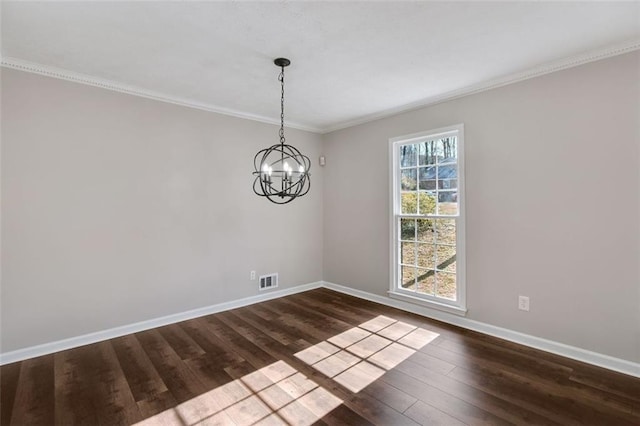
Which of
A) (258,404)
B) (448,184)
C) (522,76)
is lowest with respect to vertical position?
(258,404)

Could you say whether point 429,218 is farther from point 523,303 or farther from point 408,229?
point 523,303

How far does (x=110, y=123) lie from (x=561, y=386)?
470cm

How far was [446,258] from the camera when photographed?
365 centimetres

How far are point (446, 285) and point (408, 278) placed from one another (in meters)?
0.53

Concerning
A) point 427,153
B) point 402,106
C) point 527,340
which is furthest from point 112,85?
point 527,340

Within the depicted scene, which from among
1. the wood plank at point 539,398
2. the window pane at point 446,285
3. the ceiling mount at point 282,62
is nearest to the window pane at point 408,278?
the window pane at point 446,285

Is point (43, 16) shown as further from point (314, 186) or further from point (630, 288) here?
point (630, 288)

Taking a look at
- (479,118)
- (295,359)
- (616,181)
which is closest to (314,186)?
(479,118)

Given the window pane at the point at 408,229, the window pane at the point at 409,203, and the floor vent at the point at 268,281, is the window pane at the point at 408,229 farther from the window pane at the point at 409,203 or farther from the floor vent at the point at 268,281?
the floor vent at the point at 268,281

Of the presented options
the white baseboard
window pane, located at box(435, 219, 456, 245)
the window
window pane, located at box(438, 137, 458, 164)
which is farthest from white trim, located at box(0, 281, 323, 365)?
window pane, located at box(438, 137, 458, 164)

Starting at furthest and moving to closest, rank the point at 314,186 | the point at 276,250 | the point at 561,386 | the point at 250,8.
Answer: the point at 314,186 → the point at 276,250 → the point at 561,386 → the point at 250,8

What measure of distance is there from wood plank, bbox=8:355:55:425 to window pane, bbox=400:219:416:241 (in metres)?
3.73

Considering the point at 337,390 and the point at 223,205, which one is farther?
the point at 223,205

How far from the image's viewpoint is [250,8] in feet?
6.56
